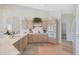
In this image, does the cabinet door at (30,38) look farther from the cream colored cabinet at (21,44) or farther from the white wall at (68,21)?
the white wall at (68,21)

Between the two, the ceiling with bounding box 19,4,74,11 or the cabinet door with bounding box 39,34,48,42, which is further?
the cabinet door with bounding box 39,34,48,42

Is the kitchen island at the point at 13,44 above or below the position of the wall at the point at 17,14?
below

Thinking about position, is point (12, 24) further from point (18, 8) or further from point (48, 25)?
point (48, 25)

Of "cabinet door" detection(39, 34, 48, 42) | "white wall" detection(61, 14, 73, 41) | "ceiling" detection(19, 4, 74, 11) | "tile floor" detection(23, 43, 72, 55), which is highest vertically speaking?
"ceiling" detection(19, 4, 74, 11)

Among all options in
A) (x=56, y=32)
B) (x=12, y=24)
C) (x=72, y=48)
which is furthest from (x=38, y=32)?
(x=72, y=48)

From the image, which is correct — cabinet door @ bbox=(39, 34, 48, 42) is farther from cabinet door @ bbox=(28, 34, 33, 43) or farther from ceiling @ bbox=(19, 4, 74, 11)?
ceiling @ bbox=(19, 4, 74, 11)

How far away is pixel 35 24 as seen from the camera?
2906 mm

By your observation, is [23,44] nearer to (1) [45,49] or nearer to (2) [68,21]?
(1) [45,49]

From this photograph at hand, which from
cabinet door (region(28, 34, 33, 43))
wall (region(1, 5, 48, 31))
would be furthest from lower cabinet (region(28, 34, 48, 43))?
wall (region(1, 5, 48, 31))

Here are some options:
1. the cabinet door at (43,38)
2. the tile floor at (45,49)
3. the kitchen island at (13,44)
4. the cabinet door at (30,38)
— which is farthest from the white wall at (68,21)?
the kitchen island at (13,44)

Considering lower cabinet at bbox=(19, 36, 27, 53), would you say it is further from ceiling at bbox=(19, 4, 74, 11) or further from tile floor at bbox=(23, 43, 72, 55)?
ceiling at bbox=(19, 4, 74, 11)

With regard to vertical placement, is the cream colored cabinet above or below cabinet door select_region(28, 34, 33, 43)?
below

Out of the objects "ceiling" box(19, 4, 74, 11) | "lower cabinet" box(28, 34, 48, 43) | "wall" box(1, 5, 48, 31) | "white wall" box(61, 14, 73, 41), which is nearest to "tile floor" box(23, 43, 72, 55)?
"lower cabinet" box(28, 34, 48, 43)

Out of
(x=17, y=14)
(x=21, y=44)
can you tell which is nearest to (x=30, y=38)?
(x=21, y=44)
